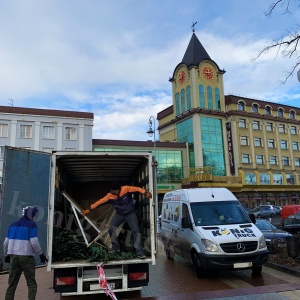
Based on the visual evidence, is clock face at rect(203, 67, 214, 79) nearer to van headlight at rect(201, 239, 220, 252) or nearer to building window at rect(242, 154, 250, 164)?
building window at rect(242, 154, 250, 164)

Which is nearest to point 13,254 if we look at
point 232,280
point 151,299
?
point 151,299

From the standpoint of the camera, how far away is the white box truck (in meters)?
6.57

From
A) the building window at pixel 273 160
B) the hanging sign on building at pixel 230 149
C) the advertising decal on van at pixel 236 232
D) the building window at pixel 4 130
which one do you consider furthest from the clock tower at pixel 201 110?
the advertising decal on van at pixel 236 232

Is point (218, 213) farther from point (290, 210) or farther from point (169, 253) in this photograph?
point (290, 210)

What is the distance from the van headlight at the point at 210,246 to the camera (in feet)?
27.1

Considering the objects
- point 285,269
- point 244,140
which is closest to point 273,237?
point 285,269

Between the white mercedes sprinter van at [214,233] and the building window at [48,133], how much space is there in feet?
113

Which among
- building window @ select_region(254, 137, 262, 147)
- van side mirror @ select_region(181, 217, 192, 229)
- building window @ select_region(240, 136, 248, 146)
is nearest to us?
van side mirror @ select_region(181, 217, 192, 229)

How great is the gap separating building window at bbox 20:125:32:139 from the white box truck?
33.9 m

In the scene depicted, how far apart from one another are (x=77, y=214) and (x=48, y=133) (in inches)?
1466

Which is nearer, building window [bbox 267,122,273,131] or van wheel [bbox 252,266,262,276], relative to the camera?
van wheel [bbox 252,266,262,276]

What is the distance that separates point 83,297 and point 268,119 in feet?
173

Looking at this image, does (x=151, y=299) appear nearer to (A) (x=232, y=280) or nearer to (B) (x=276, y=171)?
(A) (x=232, y=280)

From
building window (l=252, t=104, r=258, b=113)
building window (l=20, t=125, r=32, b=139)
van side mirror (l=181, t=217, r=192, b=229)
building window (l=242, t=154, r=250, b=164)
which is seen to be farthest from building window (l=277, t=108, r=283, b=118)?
van side mirror (l=181, t=217, r=192, b=229)
